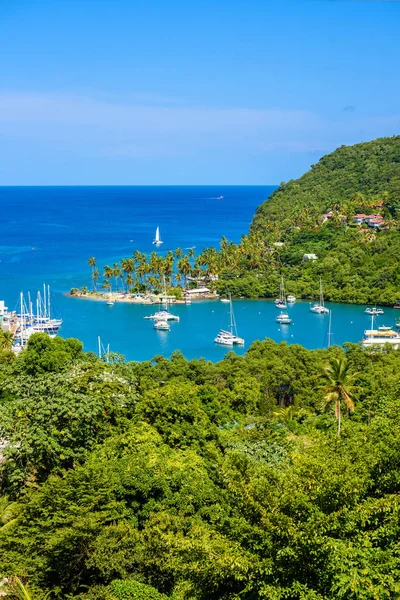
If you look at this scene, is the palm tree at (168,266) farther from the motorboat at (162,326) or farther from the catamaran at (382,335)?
the catamaran at (382,335)

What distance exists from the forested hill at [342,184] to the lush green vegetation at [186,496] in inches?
2874

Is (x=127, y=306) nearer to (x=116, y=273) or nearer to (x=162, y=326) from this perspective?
(x=116, y=273)

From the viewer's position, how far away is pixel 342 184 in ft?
379

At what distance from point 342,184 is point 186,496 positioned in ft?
349

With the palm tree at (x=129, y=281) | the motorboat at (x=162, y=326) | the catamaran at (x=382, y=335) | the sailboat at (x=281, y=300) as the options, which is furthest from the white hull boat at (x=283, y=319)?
the palm tree at (x=129, y=281)

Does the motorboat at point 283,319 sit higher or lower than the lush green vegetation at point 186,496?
lower

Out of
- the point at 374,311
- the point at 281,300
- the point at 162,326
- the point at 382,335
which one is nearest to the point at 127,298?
the point at 162,326

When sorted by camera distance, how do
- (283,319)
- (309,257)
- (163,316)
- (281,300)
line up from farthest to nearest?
1. (309,257)
2. (281,300)
3. (283,319)
4. (163,316)

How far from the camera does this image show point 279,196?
12469 centimetres

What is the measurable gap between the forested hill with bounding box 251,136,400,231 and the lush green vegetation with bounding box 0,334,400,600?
72988 millimetres

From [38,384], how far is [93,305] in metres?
45.1

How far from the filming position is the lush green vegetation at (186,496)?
9836mm

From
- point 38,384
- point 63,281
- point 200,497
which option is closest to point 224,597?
point 200,497

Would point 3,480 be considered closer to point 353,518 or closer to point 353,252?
point 353,518
